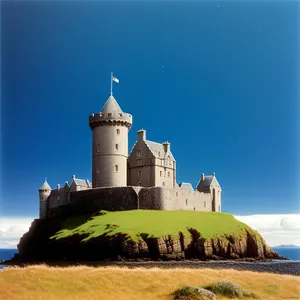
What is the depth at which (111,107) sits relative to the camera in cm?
8581

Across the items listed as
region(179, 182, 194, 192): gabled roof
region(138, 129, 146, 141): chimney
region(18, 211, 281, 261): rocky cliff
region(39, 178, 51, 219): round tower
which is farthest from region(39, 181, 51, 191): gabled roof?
region(179, 182, 194, 192): gabled roof

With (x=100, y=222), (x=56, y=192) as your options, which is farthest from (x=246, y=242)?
(x=56, y=192)

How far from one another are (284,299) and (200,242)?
131ft

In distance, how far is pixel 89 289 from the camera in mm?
27609

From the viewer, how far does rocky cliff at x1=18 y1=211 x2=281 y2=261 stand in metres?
64.8

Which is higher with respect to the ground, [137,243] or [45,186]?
[45,186]

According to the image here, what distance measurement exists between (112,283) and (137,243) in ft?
118

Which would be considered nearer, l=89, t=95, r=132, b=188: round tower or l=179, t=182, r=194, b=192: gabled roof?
l=89, t=95, r=132, b=188: round tower

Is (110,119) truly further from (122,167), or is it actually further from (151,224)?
(151,224)

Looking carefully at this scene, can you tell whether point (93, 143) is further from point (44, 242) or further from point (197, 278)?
point (197, 278)

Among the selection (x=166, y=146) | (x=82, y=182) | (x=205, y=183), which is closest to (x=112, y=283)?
(x=166, y=146)

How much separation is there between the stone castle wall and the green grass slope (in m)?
2.24

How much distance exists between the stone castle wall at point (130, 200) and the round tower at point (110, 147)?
341 centimetres

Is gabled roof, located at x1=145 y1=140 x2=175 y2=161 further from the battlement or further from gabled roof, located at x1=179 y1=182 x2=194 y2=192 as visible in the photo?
gabled roof, located at x1=179 y1=182 x2=194 y2=192
